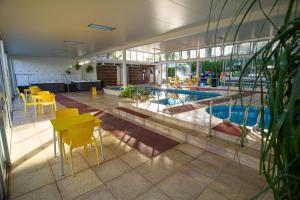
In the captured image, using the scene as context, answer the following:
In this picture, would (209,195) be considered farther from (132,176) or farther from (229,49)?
(229,49)

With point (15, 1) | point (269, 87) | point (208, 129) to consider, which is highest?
point (15, 1)

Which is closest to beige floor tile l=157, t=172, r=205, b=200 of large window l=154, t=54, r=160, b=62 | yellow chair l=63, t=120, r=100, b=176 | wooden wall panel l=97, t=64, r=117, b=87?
yellow chair l=63, t=120, r=100, b=176

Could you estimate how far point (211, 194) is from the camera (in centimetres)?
175

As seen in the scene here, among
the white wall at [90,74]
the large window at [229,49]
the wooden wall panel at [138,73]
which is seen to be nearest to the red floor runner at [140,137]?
the large window at [229,49]

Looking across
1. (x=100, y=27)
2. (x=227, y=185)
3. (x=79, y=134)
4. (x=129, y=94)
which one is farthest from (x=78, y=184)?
(x=100, y=27)

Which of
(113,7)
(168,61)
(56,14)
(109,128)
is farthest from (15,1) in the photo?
(168,61)

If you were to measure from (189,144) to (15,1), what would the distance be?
15.4 feet

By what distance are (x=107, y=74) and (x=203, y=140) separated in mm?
13340

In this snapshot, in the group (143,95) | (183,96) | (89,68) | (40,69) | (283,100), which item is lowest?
(183,96)

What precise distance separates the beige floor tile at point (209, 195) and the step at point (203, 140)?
1.74 ft

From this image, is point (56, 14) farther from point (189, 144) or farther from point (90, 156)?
point (189, 144)

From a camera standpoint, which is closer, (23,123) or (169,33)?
(23,123)

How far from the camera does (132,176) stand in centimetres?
207

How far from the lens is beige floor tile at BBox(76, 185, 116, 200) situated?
5.66 ft
